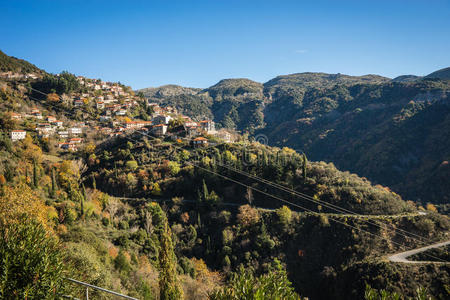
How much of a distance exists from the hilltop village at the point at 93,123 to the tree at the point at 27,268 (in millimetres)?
45371

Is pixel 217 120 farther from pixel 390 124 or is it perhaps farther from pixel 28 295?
pixel 28 295

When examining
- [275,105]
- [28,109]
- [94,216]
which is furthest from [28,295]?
[275,105]

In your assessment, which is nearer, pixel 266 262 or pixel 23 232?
pixel 23 232

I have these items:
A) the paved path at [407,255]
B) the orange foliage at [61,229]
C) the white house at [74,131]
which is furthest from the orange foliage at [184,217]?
the white house at [74,131]

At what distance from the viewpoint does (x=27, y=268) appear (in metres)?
5.46

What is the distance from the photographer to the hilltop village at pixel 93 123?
4931 cm

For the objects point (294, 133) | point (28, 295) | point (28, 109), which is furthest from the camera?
point (294, 133)

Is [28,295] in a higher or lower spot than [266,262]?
higher

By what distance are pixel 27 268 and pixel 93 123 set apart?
65303 millimetres

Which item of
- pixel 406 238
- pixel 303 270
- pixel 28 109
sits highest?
pixel 28 109

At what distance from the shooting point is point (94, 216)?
28.2 m

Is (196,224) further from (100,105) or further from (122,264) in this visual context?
(100,105)

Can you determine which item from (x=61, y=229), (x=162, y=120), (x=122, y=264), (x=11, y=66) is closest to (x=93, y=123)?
(x=162, y=120)

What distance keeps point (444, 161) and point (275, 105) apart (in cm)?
11074
